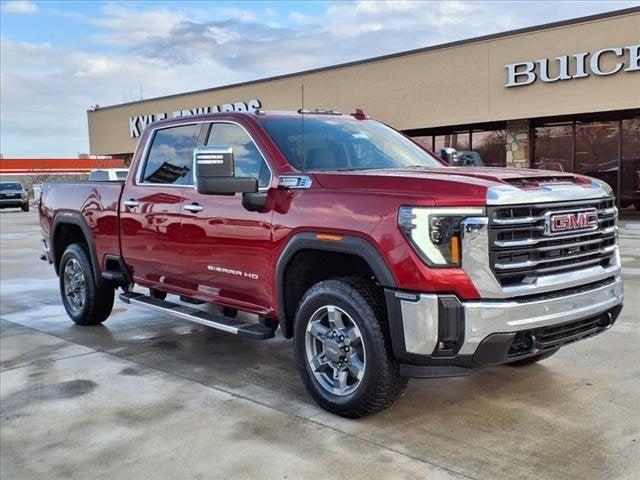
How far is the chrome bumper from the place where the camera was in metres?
3.63

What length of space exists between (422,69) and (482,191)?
57.9 feet

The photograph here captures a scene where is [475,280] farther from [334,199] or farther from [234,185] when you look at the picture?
[234,185]

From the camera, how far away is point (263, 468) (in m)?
3.56

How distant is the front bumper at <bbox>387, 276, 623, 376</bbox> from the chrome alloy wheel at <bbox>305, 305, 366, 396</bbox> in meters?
0.37

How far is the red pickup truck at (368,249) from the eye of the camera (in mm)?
3680

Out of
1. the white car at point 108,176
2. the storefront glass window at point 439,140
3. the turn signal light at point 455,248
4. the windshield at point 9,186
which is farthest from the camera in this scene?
the windshield at point 9,186

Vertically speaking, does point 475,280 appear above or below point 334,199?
below

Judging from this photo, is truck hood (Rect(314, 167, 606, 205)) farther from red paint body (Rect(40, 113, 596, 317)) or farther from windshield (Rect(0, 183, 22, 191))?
windshield (Rect(0, 183, 22, 191))

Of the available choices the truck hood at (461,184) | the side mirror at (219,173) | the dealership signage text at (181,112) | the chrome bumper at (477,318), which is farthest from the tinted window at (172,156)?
the dealership signage text at (181,112)

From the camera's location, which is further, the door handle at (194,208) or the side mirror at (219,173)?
the door handle at (194,208)

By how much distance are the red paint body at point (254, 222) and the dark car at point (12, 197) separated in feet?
102

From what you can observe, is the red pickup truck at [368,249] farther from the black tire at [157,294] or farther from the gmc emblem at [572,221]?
the black tire at [157,294]

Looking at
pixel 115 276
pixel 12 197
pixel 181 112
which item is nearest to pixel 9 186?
pixel 12 197

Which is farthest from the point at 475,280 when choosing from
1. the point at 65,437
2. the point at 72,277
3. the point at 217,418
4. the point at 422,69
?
the point at 422,69
